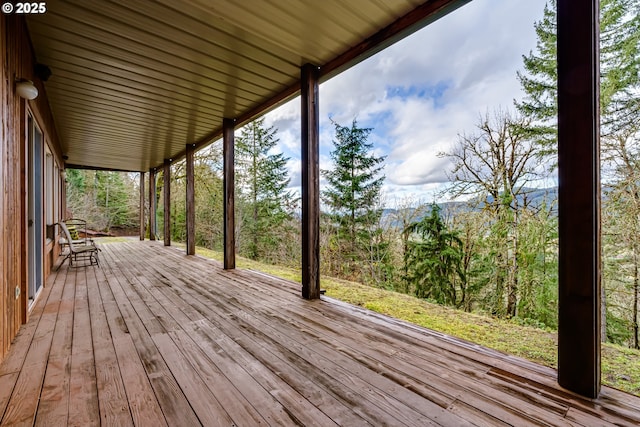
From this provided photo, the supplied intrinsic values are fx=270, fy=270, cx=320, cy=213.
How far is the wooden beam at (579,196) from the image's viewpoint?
1.41 m

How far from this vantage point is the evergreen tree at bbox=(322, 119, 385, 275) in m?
7.04

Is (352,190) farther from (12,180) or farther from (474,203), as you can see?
(12,180)

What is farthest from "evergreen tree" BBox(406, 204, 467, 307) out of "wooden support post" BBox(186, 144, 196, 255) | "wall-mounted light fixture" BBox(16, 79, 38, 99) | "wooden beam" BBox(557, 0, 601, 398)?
"wall-mounted light fixture" BBox(16, 79, 38, 99)

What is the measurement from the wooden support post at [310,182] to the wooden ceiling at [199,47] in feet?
1.01

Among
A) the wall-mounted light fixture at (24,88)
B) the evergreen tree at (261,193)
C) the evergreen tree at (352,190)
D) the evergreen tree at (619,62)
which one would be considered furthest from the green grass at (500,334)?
the evergreen tree at (261,193)

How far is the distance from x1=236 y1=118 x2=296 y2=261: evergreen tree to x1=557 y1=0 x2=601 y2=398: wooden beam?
8.49m

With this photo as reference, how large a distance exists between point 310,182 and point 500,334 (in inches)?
94.2

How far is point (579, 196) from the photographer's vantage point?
1438 millimetres

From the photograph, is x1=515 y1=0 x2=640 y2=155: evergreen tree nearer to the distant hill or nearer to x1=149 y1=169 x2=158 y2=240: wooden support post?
the distant hill

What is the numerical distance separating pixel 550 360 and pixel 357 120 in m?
6.55

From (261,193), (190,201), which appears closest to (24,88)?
(190,201)

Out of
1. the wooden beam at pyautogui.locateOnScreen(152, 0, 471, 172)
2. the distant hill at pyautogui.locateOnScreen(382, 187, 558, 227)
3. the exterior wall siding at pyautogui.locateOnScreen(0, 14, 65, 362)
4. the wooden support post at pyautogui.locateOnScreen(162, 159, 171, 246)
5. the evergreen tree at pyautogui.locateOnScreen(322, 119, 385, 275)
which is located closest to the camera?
the exterior wall siding at pyautogui.locateOnScreen(0, 14, 65, 362)

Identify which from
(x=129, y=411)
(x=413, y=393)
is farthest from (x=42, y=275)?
(x=413, y=393)

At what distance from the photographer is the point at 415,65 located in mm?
5512
